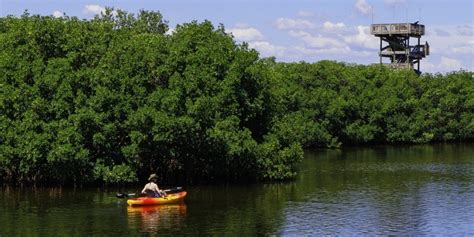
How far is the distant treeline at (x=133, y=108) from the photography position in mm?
48562

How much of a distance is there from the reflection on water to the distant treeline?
551cm

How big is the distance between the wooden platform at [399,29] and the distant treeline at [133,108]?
201 feet

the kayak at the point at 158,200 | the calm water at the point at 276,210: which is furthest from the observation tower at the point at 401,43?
the kayak at the point at 158,200

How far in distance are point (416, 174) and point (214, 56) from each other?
21.2 meters

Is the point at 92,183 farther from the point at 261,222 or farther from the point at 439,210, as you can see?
the point at 439,210

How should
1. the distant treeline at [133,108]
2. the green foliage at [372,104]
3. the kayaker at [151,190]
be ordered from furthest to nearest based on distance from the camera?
1. the green foliage at [372,104]
2. the distant treeline at [133,108]
3. the kayaker at [151,190]

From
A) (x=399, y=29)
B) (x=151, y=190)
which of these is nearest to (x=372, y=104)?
(x=399, y=29)

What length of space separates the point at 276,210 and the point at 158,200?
7056 mm

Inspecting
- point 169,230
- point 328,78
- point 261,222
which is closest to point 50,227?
point 169,230

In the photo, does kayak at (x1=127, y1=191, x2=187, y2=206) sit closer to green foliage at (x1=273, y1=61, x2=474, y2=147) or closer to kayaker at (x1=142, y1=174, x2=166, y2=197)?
kayaker at (x1=142, y1=174, x2=166, y2=197)

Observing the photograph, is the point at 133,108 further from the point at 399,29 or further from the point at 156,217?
the point at 399,29

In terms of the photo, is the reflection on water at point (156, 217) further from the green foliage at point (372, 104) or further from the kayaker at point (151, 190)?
the green foliage at point (372, 104)

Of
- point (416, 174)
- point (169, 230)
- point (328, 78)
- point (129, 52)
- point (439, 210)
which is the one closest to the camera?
point (169, 230)

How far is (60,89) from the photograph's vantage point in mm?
49594
